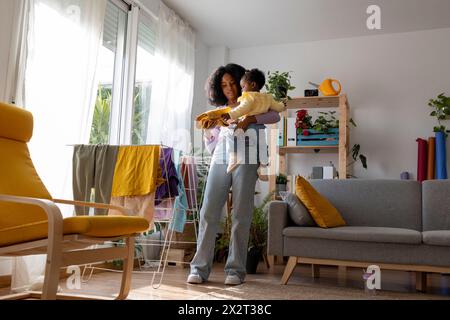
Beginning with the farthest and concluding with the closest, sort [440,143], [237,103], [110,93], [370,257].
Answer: [440,143]
[110,93]
[237,103]
[370,257]

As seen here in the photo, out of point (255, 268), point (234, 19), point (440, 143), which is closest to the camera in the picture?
point (255, 268)

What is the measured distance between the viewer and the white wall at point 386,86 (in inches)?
179

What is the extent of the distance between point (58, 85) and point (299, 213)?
1.82 meters

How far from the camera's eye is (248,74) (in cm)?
278

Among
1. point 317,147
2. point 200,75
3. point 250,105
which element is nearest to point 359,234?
point 250,105

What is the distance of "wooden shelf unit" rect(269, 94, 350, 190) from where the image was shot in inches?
169

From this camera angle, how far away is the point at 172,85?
4.27 metres

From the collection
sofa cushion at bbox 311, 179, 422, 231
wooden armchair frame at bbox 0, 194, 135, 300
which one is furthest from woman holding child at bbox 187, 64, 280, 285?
wooden armchair frame at bbox 0, 194, 135, 300

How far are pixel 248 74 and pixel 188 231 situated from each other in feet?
6.04

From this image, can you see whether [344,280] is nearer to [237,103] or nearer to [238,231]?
[238,231]

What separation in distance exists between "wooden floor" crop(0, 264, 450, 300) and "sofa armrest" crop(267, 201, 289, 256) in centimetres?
23

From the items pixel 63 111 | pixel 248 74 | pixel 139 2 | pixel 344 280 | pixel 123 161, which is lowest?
pixel 344 280

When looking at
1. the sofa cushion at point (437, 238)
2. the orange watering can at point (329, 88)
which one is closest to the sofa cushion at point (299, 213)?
the sofa cushion at point (437, 238)

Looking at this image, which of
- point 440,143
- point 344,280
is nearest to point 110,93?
point 344,280
